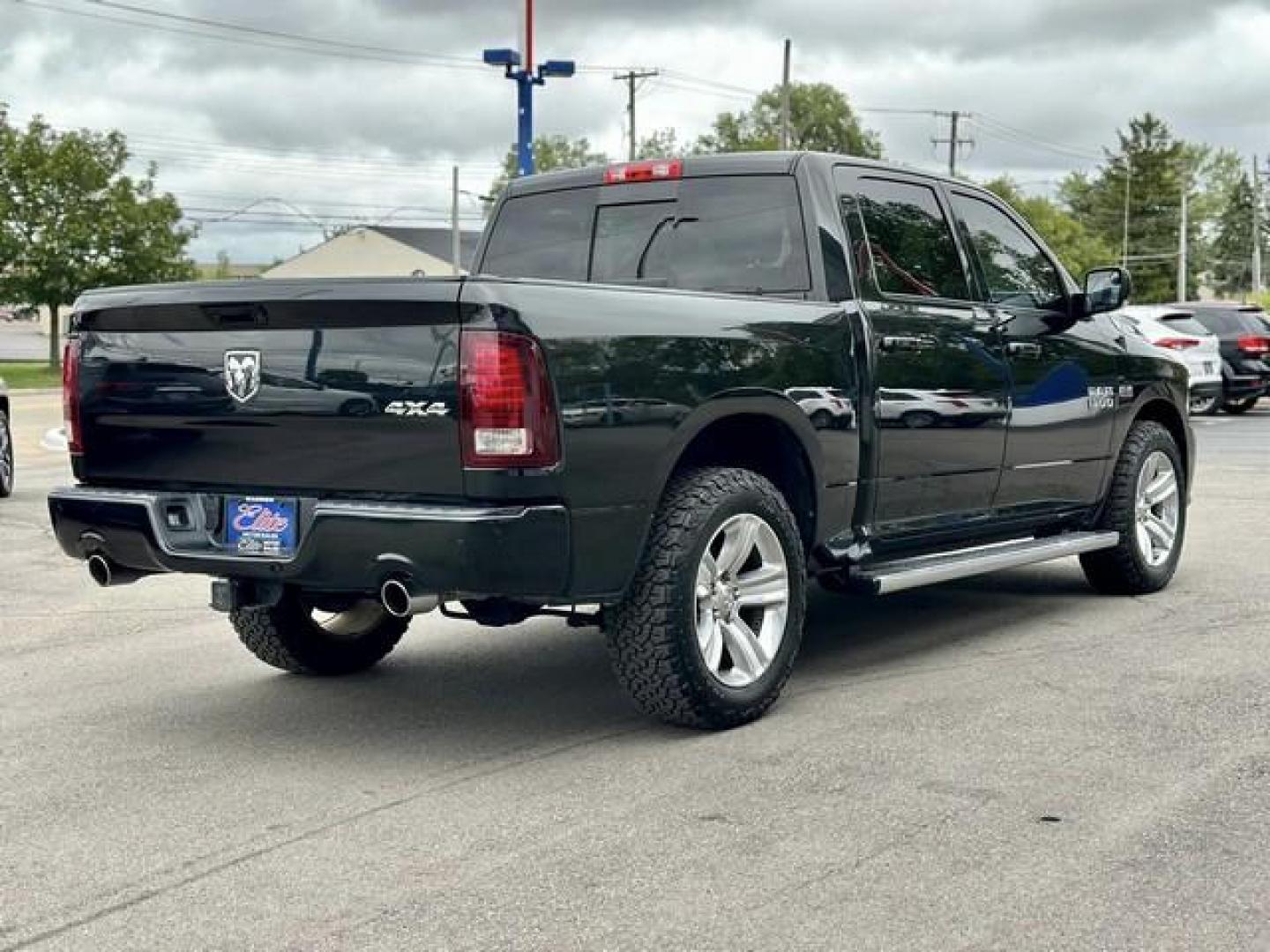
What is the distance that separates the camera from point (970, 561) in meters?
6.33

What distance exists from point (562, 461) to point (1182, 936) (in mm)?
2028

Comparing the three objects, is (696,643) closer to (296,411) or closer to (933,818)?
(933,818)

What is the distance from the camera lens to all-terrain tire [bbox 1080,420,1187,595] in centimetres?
754

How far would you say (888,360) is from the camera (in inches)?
232

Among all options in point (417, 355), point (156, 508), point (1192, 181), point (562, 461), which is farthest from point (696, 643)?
point (1192, 181)

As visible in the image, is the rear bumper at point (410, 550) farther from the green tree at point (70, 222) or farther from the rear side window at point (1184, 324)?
the green tree at point (70, 222)

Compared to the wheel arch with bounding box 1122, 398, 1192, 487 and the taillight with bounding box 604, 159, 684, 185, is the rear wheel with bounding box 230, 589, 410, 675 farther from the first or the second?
the wheel arch with bounding box 1122, 398, 1192, 487

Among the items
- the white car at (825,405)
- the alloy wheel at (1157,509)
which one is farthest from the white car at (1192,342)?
the white car at (825,405)

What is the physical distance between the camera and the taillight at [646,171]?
20.8 ft

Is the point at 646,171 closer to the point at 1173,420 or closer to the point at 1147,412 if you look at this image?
the point at 1147,412

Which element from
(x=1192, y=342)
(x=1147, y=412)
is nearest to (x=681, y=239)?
(x=1147, y=412)

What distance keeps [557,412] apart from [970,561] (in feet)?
8.01

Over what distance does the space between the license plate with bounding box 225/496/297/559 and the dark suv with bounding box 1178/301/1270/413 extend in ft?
69.9

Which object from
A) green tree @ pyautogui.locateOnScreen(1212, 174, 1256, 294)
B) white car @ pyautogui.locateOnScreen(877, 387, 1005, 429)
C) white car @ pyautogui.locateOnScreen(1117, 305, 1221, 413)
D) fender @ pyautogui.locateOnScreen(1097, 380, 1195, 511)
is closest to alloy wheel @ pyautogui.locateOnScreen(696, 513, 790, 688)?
white car @ pyautogui.locateOnScreen(877, 387, 1005, 429)
